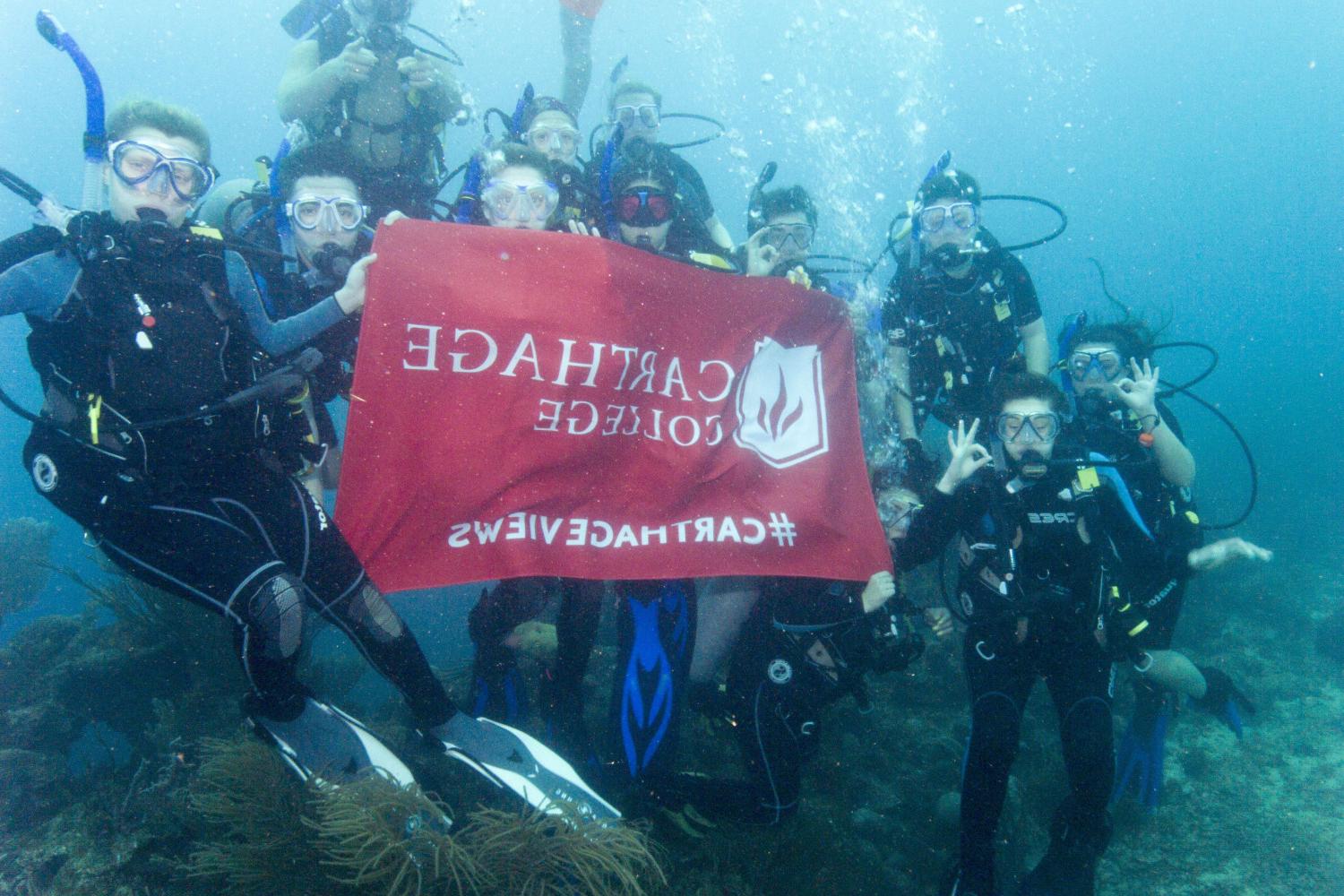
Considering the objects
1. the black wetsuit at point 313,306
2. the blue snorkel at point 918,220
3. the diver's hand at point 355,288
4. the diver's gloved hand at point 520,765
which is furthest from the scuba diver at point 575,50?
the diver's gloved hand at point 520,765

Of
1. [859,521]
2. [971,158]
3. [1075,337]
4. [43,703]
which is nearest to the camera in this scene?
[859,521]

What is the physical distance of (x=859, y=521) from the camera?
15.8ft

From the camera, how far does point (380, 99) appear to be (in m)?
6.22

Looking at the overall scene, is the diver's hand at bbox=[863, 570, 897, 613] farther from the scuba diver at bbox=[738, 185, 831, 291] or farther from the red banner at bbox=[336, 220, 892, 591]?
the scuba diver at bbox=[738, 185, 831, 291]

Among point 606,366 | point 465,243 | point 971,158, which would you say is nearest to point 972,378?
point 606,366

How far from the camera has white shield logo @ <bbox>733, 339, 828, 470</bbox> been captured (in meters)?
4.75

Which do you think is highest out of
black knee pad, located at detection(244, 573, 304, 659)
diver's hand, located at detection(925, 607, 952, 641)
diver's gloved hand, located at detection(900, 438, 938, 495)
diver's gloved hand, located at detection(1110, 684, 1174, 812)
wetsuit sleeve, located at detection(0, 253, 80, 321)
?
diver's gloved hand, located at detection(900, 438, 938, 495)

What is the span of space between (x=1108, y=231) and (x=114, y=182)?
203 m

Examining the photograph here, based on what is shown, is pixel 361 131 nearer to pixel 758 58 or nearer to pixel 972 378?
pixel 972 378

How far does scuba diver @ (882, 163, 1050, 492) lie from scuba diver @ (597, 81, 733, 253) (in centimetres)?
203

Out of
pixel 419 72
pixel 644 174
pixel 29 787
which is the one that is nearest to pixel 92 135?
pixel 644 174

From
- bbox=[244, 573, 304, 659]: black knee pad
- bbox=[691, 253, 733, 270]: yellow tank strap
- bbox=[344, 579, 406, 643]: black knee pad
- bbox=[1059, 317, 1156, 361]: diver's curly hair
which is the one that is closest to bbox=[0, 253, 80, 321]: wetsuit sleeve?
bbox=[244, 573, 304, 659]: black knee pad

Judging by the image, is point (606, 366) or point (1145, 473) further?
point (1145, 473)

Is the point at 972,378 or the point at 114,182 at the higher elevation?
the point at 972,378
